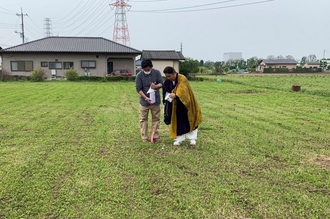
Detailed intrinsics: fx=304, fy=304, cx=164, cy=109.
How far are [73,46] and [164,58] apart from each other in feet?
32.2

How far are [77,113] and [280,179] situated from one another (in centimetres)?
649

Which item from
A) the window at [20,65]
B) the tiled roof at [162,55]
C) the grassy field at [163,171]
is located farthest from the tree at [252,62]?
the grassy field at [163,171]

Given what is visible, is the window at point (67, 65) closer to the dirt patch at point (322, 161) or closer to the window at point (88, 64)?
the window at point (88, 64)

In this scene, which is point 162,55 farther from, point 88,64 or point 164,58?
point 88,64

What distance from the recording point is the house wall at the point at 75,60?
96.9ft

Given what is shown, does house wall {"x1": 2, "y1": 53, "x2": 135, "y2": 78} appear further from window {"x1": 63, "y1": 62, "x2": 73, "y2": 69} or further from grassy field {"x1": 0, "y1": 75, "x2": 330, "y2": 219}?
grassy field {"x1": 0, "y1": 75, "x2": 330, "y2": 219}

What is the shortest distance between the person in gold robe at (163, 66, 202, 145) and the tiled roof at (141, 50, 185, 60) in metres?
29.1

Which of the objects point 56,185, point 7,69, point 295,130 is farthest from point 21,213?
point 7,69

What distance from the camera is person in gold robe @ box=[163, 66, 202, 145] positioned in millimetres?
5031

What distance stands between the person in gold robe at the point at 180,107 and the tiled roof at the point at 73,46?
2584 centimetres

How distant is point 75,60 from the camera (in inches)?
1190

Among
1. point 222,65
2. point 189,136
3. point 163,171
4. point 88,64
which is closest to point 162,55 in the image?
point 88,64

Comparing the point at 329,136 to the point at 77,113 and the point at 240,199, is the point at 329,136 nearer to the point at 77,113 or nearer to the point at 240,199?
the point at 240,199

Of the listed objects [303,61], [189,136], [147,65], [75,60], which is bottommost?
[189,136]
